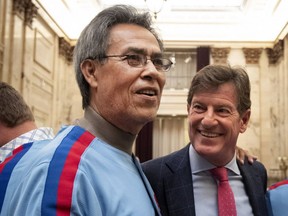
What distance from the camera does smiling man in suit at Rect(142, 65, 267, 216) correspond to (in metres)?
2.46

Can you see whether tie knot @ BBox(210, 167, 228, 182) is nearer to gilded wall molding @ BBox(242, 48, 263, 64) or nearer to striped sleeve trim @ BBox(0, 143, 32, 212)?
striped sleeve trim @ BBox(0, 143, 32, 212)

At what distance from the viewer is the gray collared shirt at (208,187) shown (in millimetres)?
2447

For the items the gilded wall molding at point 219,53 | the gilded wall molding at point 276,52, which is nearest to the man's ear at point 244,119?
the gilded wall molding at point 276,52

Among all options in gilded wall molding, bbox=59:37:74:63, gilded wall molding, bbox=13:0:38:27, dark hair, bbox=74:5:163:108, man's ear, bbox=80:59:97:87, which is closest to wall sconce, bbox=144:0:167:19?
gilded wall molding, bbox=13:0:38:27

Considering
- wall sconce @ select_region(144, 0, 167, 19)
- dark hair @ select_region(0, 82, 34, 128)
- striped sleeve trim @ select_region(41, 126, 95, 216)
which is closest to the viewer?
striped sleeve trim @ select_region(41, 126, 95, 216)

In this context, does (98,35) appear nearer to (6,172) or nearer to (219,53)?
(6,172)

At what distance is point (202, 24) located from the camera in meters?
14.7

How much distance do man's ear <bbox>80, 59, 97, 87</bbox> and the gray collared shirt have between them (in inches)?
41.0

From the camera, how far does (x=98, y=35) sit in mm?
1798

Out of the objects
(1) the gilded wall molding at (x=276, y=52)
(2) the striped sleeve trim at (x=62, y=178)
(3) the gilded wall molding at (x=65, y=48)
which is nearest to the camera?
(2) the striped sleeve trim at (x=62, y=178)

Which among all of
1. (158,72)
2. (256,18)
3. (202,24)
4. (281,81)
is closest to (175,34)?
(202,24)

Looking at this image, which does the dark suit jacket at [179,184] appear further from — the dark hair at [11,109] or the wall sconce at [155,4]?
the wall sconce at [155,4]

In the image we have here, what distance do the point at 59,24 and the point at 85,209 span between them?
12.7 metres

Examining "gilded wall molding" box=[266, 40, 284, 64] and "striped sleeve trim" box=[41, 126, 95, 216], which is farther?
"gilded wall molding" box=[266, 40, 284, 64]
